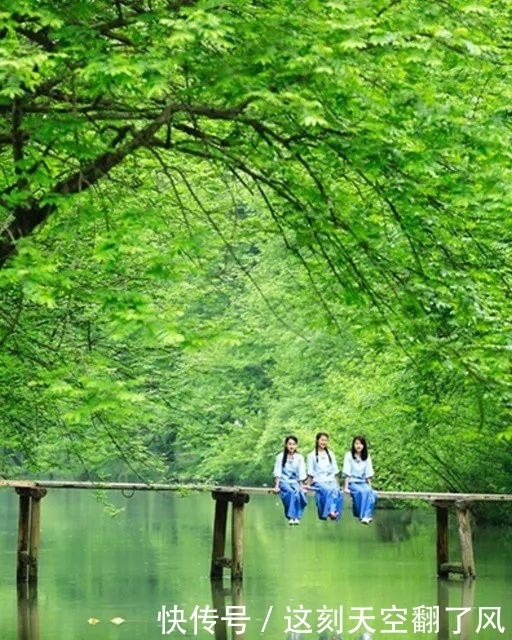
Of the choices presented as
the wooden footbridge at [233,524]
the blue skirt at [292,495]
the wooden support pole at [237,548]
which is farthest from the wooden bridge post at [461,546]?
the blue skirt at [292,495]

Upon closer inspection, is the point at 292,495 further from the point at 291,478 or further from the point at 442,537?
the point at 442,537

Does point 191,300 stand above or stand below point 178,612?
above

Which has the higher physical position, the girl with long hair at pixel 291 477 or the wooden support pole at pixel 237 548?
the girl with long hair at pixel 291 477

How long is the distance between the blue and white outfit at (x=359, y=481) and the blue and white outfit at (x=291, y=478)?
0.62 m

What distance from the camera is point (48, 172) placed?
38.3 feet

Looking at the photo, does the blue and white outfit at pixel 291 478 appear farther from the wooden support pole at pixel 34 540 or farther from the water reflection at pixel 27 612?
the wooden support pole at pixel 34 540

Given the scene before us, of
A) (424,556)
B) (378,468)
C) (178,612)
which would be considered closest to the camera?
(178,612)

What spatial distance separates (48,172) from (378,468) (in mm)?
20513

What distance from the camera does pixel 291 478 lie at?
18562 mm

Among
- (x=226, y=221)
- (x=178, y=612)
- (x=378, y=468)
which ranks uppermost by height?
(x=226, y=221)

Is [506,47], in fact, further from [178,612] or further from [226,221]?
[178,612]

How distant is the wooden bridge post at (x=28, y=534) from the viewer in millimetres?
25578

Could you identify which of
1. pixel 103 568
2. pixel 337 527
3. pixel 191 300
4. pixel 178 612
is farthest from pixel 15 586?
pixel 337 527

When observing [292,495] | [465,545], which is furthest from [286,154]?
[465,545]
